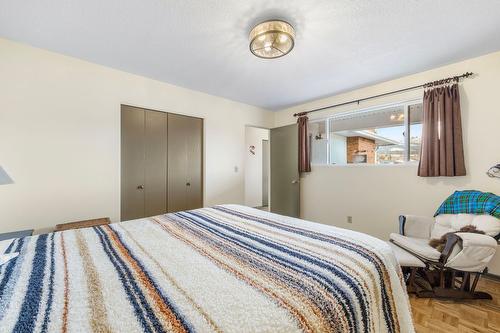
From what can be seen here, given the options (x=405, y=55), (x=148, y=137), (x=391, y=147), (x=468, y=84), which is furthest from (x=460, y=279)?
(x=148, y=137)

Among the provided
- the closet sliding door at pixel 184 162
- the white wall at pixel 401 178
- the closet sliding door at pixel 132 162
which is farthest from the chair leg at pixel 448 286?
the closet sliding door at pixel 132 162

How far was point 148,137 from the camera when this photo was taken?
3.08 m

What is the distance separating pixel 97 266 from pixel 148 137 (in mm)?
2473

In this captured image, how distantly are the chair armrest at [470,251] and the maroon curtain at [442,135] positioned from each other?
0.94m

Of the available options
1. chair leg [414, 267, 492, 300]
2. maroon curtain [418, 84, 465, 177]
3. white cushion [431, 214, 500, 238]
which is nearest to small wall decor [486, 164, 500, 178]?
maroon curtain [418, 84, 465, 177]

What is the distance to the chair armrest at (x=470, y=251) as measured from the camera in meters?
1.74

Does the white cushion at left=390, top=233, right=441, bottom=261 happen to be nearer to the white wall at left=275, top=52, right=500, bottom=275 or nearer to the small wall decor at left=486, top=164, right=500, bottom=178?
the white wall at left=275, top=52, right=500, bottom=275

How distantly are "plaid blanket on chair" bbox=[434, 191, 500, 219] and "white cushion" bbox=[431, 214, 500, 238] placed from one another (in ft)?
0.16

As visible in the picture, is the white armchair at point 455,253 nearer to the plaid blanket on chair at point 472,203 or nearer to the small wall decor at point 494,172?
the plaid blanket on chair at point 472,203

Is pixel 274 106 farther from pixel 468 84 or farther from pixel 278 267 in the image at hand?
pixel 278 267

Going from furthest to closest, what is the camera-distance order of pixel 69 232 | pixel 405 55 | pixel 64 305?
pixel 405 55
pixel 69 232
pixel 64 305

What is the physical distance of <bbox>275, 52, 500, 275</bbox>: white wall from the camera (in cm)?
234

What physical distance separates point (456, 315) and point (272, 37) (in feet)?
9.13

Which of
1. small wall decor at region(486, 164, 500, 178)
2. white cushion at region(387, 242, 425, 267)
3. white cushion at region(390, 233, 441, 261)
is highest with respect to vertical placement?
small wall decor at region(486, 164, 500, 178)
